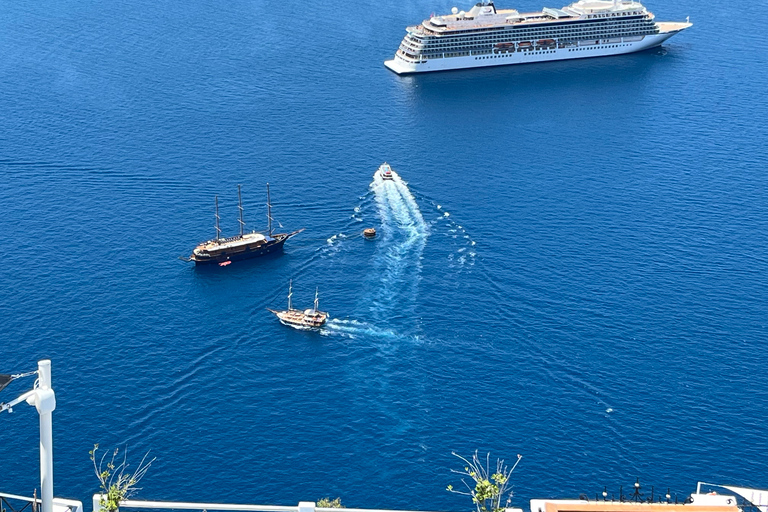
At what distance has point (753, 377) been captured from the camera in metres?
182

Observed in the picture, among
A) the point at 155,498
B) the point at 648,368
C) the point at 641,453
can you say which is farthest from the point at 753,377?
the point at 155,498

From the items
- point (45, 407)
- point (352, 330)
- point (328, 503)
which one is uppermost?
point (352, 330)

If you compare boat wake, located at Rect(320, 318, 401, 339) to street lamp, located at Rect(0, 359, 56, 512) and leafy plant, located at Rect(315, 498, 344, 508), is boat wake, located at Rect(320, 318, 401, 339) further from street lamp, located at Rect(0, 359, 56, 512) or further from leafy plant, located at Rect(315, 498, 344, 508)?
street lamp, located at Rect(0, 359, 56, 512)

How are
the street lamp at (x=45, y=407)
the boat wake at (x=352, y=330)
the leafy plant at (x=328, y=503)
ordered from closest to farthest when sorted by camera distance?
the street lamp at (x=45, y=407) < the leafy plant at (x=328, y=503) < the boat wake at (x=352, y=330)

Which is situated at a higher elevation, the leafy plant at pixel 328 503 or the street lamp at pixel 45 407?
the street lamp at pixel 45 407

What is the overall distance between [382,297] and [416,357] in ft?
62.0

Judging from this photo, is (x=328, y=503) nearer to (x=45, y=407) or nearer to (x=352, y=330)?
(x=45, y=407)

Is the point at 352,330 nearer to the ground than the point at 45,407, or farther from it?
farther from it

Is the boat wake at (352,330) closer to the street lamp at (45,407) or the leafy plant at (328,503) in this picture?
the leafy plant at (328,503)

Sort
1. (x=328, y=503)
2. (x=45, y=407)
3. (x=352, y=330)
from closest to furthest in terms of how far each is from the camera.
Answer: (x=45, y=407) < (x=328, y=503) < (x=352, y=330)

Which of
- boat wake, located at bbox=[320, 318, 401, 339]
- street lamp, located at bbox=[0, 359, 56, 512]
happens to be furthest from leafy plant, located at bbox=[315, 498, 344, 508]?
street lamp, located at bbox=[0, 359, 56, 512]

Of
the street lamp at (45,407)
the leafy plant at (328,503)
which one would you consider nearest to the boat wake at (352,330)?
the leafy plant at (328,503)

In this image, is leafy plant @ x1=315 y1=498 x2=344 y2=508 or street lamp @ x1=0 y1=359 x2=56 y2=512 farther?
leafy plant @ x1=315 y1=498 x2=344 y2=508

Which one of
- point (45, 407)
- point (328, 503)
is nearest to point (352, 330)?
point (328, 503)
